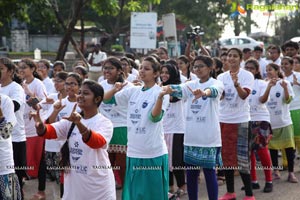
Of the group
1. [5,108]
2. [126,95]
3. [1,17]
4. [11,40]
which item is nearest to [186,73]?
[126,95]

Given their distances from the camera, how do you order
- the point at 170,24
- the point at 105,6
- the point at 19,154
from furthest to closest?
the point at 170,24 → the point at 105,6 → the point at 19,154

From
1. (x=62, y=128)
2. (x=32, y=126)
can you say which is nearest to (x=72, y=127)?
(x=62, y=128)

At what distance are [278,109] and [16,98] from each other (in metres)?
3.92

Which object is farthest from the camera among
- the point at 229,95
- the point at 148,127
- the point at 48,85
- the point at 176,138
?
the point at 48,85

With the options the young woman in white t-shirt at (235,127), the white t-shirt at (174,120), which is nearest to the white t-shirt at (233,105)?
the young woman in white t-shirt at (235,127)

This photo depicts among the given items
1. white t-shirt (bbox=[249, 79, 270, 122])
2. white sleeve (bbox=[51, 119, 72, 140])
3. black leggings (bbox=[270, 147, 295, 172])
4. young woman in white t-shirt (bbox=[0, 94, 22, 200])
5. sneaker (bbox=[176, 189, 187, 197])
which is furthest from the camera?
black leggings (bbox=[270, 147, 295, 172])

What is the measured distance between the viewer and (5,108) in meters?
5.39

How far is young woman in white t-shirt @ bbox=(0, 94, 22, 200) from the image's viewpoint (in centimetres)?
528

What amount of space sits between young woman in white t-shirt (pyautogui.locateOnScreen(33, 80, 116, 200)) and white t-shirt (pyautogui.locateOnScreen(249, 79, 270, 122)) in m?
3.44

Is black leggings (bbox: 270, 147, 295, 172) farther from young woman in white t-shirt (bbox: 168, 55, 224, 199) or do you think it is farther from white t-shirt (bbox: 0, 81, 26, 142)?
Result: white t-shirt (bbox: 0, 81, 26, 142)

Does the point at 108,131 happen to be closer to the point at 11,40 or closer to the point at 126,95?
the point at 126,95

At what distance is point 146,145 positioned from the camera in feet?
18.8

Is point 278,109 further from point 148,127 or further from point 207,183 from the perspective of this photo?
point 148,127

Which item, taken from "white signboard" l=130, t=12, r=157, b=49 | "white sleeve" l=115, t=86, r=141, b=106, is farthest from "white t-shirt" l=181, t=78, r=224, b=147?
"white signboard" l=130, t=12, r=157, b=49
